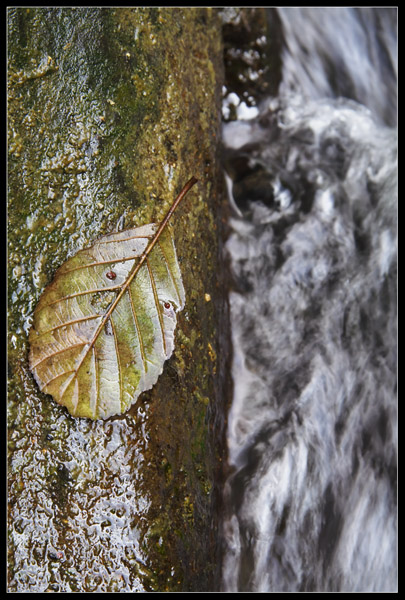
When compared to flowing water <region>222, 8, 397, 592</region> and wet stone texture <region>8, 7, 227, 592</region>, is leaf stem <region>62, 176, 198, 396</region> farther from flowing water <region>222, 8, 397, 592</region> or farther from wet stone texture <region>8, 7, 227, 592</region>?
flowing water <region>222, 8, 397, 592</region>

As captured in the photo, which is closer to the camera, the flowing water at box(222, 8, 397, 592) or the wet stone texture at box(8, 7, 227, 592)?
the wet stone texture at box(8, 7, 227, 592)

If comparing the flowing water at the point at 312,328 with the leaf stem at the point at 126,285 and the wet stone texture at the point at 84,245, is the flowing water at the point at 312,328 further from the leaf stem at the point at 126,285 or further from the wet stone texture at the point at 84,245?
the leaf stem at the point at 126,285

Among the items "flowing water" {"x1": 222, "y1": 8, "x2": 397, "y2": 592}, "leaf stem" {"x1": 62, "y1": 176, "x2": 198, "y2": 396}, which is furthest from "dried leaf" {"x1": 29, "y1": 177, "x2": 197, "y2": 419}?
"flowing water" {"x1": 222, "y1": 8, "x2": 397, "y2": 592}

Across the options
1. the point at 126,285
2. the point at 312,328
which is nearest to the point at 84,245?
the point at 126,285

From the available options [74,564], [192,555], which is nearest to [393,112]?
[192,555]

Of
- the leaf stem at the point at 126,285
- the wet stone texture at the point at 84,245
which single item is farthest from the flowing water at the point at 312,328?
the leaf stem at the point at 126,285

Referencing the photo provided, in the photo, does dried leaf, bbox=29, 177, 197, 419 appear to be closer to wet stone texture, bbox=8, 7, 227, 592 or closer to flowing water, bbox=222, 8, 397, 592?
wet stone texture, bbox=8, 7, 227, 592
